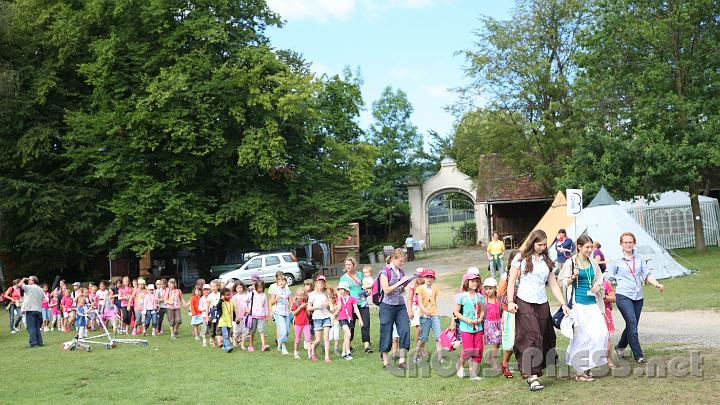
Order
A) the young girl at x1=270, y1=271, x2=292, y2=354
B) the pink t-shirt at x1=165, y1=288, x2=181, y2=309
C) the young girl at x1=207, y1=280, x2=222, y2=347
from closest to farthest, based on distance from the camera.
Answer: the young girl at x1=270, y1=271, x2=292, y2=354
the young girl at x1=207, y1=280, x2=222, y2=347
the pink t-shirt at x1=165, y1=288, x2=181, y2=309

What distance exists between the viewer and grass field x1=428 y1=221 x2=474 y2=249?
5028 cm

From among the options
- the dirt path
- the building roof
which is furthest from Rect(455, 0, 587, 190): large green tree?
the dirt path

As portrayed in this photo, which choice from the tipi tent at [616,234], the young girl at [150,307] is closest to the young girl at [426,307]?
the young girl at [150,307]

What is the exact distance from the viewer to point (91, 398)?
9992mm

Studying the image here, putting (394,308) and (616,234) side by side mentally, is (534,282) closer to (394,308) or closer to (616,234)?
(394,308)

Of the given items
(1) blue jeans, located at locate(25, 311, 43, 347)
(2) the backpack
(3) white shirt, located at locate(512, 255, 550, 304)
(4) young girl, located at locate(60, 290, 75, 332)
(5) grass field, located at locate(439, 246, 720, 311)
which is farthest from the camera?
(4) young girl, located at locate(60, 290, 75, 332)

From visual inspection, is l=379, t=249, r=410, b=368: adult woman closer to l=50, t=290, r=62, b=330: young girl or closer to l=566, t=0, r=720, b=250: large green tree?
l=50, t=290, r=62, b=330: young girl

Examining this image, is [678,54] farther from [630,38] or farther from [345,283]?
[345,283]

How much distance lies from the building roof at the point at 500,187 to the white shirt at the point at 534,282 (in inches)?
1275

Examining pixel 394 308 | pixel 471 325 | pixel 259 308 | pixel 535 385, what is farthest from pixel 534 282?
pixel 259 308

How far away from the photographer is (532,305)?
8.48 metres

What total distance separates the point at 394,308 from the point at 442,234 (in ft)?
133

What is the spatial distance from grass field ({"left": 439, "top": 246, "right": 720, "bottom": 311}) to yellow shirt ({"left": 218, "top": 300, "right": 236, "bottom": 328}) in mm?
8730

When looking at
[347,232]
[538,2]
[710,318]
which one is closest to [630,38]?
[538,2]
